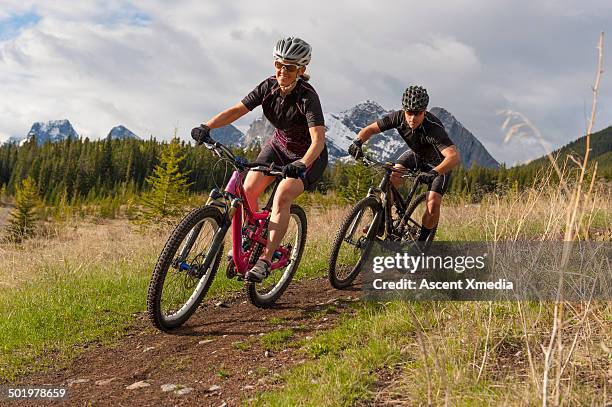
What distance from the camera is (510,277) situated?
17.4 ft

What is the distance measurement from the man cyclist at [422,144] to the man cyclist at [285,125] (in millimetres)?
1131

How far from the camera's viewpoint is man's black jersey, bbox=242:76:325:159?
6.46 metres

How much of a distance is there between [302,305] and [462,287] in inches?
86.4

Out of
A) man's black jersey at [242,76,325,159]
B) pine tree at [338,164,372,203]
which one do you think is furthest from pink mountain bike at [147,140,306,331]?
pine tree at [338,164,372,203]

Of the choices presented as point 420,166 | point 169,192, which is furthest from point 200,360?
point 169,192

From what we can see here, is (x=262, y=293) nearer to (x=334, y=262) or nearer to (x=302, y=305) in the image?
(x=302, y=305)

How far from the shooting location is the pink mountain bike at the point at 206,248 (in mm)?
5477

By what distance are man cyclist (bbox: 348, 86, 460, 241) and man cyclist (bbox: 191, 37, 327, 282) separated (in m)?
1.13

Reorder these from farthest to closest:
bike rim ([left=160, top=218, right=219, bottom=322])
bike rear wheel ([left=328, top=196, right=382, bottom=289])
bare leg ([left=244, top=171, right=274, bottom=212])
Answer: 1. bike rear wheel ([left=328, top=196, right=382, bottom=289])
2. bare leg ([left=244, top=171, right=274, bottom=212])
3. bike rim ([left=160, top=218, right=219, bottom=322])

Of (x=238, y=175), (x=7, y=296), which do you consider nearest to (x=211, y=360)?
(x=238, y=175)

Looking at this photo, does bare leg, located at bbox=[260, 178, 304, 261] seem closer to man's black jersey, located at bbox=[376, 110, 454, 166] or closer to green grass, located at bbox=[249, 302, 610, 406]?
green grass, located at bbox=[249, 302, 610, 406]

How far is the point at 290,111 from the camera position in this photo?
263 inches

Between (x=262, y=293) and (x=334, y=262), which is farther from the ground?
(x=334, y=262)

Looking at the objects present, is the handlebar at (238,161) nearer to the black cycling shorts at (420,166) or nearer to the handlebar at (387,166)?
the handlebar at (387,166)
